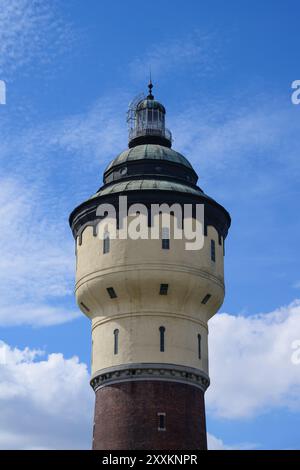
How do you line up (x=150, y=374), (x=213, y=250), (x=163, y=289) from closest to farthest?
(x=150, y=374) → (x=163, y=289) → (x=213, y=250)

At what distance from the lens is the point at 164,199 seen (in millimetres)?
51469

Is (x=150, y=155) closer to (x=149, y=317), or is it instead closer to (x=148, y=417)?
(x=149, y=317)

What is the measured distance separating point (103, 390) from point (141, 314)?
429cm

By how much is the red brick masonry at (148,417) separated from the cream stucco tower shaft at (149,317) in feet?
0.16

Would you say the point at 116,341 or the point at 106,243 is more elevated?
the point at 106,243

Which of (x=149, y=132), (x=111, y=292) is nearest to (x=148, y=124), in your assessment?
(x=149, y=132)

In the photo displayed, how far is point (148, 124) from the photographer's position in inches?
2283

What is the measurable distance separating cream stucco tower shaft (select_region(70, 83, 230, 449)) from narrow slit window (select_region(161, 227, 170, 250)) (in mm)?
51

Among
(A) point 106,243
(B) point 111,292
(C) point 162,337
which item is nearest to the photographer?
(C) point 162,337

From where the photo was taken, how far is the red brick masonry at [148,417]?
48.1 metres

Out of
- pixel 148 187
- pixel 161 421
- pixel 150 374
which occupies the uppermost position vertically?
pixel 148 187

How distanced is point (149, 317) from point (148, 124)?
1326 cm
